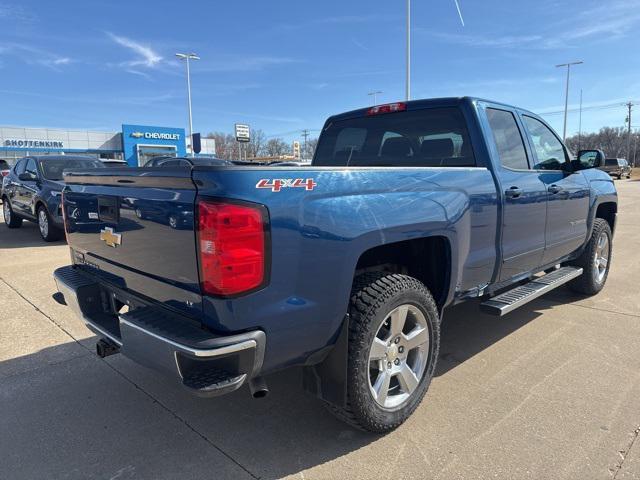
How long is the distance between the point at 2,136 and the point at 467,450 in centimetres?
4616

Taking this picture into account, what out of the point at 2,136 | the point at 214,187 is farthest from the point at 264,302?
the point at 2,136

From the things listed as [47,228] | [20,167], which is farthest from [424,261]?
[20,167]

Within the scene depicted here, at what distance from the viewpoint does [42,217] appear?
918 cm

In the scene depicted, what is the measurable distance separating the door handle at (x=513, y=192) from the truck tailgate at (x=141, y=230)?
2412 millimetres

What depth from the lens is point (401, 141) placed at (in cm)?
395

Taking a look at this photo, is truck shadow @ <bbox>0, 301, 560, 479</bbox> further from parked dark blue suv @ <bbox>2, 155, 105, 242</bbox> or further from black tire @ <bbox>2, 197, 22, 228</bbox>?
black tire @ <bbox>2, 197, 22, 228</bbox>

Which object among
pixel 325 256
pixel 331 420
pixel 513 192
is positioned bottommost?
pixel 331 420

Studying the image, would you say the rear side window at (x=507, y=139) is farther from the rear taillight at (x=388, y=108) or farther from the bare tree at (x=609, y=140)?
the bare tree at (x=609, y=140)

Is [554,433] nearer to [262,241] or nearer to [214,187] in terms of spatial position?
[262,241]

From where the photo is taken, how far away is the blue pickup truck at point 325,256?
6.71 ft

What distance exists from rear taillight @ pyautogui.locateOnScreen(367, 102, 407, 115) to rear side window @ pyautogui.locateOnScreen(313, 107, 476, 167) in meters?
0.04

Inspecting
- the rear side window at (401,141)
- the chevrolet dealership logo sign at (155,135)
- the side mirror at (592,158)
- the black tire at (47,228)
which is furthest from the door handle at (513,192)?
the chevrolet dealership logo sign at (155,135)

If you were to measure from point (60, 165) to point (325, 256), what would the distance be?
9.16 metres

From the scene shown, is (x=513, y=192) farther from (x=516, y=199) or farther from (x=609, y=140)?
(x=609, y=140)
